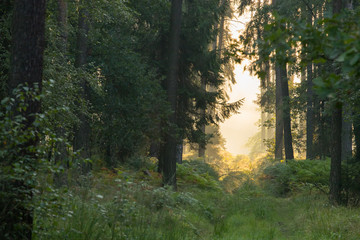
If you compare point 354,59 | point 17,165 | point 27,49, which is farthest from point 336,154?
point 17,165

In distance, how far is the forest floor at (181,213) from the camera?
5.05 metres

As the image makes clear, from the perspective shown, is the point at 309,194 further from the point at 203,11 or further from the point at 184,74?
the point at 203,11

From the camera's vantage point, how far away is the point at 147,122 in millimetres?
12531

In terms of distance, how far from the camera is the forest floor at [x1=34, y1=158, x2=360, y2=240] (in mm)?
5055

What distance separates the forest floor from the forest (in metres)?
0.04

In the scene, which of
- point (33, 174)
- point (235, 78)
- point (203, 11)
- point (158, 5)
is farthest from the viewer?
point (235, 78)

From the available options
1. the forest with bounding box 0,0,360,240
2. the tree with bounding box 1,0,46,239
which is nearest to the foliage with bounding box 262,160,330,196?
the forest with bounding box 0,0,360,240

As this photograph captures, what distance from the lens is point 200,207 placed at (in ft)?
32.1

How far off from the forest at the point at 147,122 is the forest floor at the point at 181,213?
0.04m

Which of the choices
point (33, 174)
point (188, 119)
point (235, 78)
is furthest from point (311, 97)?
point (33, 174)

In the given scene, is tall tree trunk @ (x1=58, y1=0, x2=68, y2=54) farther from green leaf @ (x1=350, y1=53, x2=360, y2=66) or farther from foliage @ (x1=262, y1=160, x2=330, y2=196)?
foliage @ (x1=262, y1=160, x2=330, y2=196)

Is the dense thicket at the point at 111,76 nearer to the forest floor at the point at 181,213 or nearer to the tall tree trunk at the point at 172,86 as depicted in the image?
the tall tree trunk at the point at 172,86

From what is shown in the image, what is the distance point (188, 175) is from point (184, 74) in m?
4.45

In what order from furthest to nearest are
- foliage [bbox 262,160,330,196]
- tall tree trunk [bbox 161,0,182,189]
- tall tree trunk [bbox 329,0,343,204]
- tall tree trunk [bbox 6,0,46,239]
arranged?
foliage [bbox 262,160,330,196]
tall tree trunk [bbox 161,0,182,189]
tall tree trunk [bbox 329,0,343,204]
tall tree trunk [bbox 6,0,46,239]
